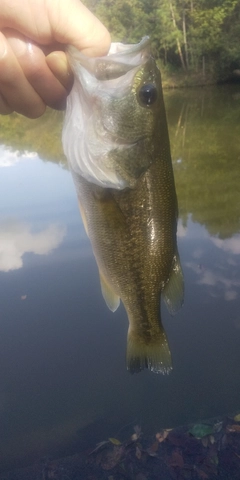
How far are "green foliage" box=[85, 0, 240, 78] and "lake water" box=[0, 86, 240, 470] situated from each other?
A: 2746 centimetres

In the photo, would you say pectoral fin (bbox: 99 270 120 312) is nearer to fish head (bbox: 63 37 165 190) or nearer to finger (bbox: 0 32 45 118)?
fish head (bbox: 63 37 165 190)

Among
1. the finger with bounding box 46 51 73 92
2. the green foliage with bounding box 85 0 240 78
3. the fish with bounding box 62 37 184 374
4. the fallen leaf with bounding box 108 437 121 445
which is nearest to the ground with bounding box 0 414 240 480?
the fallen leaf with bounding box 108 437 121 445

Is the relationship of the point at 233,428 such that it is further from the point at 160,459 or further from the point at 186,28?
the point at 186,28

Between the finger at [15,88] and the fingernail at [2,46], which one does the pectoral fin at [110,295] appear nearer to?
the finger at [15,88]

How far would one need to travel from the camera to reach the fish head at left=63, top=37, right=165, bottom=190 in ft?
5.63

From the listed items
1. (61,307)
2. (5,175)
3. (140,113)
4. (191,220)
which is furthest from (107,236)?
(5,175)

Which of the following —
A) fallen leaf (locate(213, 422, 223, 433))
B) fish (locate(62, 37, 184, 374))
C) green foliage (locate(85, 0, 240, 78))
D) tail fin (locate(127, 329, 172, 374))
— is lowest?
fallen leaf (locate(213, 422, 223, 433))

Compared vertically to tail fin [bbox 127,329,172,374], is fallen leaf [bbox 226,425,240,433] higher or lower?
lower

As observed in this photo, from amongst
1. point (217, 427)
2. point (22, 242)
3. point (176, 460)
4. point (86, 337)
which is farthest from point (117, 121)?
point (22, 242)

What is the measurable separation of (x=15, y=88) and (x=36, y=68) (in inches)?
5.4

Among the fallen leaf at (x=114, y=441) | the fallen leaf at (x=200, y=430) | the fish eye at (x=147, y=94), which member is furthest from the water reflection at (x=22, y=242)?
the fish eye at (x=147, y=94)

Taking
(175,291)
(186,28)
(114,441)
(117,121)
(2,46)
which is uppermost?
(186,28)

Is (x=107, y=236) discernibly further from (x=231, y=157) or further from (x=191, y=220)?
(x=231, y=157)

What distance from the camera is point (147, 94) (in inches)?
68.5
